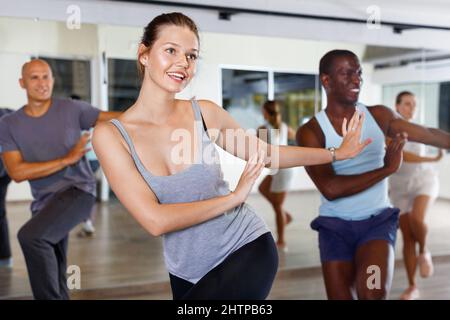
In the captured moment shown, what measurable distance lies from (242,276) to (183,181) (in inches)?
12.7

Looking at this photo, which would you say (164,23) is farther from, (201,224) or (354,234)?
(354,234)

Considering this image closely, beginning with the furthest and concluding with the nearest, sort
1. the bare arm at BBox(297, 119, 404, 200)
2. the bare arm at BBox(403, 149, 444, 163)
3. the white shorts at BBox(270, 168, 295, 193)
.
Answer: the white shorts at BBox(270, 168, 295, 193) → the bare arm at BBox(403, 149, 444, 163) → the bare arm at BBox(297, 119, 404, 200)

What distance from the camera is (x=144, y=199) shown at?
1.72 metres

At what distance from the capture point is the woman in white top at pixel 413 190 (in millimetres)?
4637

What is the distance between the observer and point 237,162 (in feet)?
11.9

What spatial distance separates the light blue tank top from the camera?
3.06 metres

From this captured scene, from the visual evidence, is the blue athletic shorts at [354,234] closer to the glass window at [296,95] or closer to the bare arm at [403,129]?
the bare arm at [403,129]

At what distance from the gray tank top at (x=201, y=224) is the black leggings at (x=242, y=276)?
0.04 m

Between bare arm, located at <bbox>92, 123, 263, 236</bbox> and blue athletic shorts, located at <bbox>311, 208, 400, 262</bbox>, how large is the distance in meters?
1.36
